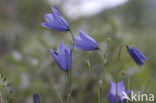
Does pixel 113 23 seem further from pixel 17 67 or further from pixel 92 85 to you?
pixel 17 67

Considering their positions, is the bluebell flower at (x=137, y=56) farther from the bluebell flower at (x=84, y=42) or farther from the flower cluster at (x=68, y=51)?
the bluebell flower at (x=84, y=42)

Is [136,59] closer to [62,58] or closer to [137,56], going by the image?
[137,56]

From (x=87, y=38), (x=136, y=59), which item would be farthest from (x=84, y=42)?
(x=136, y=59)

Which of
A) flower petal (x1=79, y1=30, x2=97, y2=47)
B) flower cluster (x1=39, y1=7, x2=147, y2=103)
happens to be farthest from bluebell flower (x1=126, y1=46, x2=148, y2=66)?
flower petal (x1=79, y1=30, x2=97, y2=47)

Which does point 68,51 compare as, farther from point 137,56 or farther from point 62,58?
point 137,56

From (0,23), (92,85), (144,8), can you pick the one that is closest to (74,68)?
(92,85)

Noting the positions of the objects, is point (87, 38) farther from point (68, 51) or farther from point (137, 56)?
point (137, 56)

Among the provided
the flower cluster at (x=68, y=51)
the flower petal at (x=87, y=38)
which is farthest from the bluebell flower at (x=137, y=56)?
the flower petal at (x=87, y=38)

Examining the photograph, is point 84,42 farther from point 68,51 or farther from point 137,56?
point 137,56

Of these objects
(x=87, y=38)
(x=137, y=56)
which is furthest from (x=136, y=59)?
(x=87, y=38)

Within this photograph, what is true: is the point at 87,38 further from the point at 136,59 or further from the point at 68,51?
the point at 136,59

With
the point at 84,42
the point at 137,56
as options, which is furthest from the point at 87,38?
the point at 137,56
